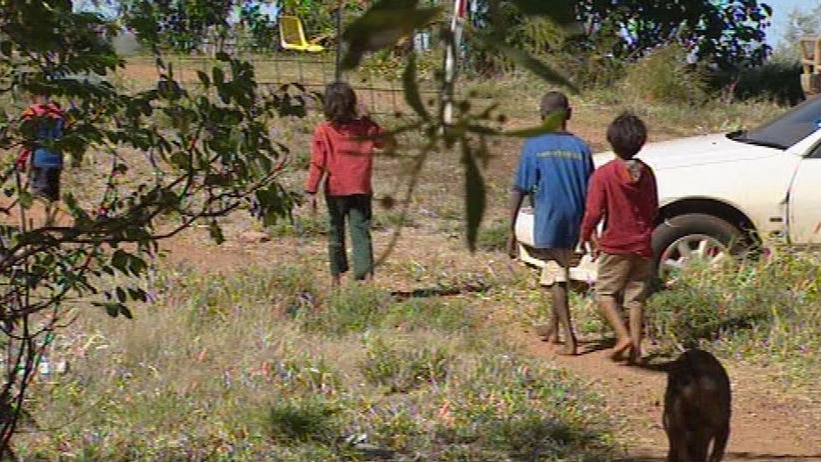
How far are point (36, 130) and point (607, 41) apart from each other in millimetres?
15723

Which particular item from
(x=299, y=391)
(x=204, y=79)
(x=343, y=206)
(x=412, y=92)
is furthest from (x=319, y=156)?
(x=412, y=92)

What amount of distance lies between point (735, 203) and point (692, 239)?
1.14 feet

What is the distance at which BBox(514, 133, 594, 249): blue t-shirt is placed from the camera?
26.8 feet

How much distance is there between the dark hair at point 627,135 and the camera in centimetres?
766

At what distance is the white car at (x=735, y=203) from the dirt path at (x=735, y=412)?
1.27 meters

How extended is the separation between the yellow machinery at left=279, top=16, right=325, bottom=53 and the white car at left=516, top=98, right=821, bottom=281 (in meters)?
3.54

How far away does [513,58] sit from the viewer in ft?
5.00

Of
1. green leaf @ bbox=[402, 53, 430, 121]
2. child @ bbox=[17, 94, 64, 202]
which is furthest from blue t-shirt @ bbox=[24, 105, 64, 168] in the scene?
green leaf @ bbox=[402, 53, 430, 121]

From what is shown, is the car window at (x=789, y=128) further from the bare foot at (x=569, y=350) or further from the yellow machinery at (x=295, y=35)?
the yellow machinery at (x=295, y=35)

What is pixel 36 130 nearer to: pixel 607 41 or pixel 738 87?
pixel 607 41

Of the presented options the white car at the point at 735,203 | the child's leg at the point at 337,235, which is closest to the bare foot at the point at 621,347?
the white car at the point at 735,203

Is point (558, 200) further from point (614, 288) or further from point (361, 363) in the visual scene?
→ point (361, 363)

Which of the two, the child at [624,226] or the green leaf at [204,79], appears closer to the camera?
the green leaf at [204,79]

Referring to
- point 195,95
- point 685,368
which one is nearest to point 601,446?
point 685,368
